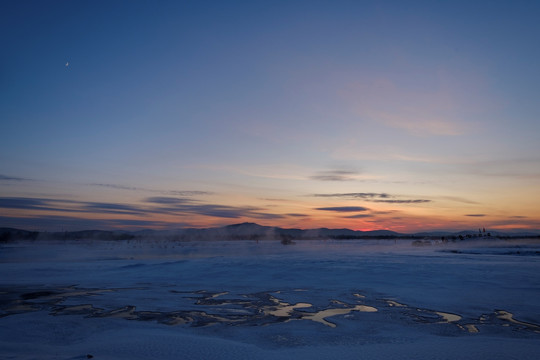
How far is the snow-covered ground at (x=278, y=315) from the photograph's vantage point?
5887 mm

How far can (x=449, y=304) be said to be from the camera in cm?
947

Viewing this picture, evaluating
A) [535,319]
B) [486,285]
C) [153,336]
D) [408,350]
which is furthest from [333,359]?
[486,285]

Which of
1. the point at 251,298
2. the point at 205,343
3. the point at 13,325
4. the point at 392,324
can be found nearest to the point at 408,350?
the point at 392,324

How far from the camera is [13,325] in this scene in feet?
24.5

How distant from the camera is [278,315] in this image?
8.45 m

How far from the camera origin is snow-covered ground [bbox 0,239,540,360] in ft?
19.3

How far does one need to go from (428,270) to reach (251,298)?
8933 millimetres

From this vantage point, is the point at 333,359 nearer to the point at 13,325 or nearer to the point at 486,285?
the point at 13,325

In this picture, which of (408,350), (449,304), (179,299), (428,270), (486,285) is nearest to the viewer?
(408,350)

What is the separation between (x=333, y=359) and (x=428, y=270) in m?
11.9

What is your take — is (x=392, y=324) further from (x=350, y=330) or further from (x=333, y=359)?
(x=333, y=359)

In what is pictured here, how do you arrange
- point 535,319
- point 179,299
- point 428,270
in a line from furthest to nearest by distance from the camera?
point 428,270
point 179,299
point 535,319

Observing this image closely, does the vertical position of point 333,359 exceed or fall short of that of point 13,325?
it exceeds it

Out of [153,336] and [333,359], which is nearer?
[333,359]
